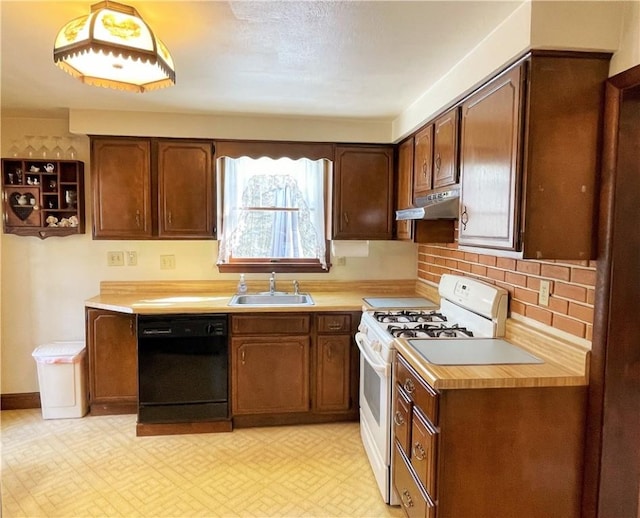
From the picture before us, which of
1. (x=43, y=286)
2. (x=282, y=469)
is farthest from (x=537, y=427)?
(x=43, y=286)

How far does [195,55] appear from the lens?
1.98 metres

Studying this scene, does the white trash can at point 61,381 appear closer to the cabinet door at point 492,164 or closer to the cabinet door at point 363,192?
the cabinet door at point 363,192

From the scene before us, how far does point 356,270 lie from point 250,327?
43.4 inches

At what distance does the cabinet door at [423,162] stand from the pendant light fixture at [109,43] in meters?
1.56

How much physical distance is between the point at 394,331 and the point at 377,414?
0.52 m

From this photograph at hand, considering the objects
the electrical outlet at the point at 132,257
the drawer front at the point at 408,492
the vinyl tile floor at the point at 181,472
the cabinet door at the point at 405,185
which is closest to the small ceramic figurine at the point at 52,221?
the electrical outlet at the point at 132,257

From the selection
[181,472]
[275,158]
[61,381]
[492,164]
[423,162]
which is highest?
[275,158]

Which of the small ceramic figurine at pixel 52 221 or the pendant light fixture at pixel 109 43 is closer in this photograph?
the pendant light fixture at pixel 109 43

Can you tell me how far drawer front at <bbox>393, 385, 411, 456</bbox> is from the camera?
186 cm

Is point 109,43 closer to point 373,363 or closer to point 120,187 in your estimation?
point 120,187

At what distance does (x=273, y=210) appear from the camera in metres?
3.43

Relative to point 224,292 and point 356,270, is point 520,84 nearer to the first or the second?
point 356,270

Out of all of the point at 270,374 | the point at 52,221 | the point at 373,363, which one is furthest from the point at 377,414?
the point at 52,221

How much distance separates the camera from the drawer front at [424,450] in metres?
1.58
